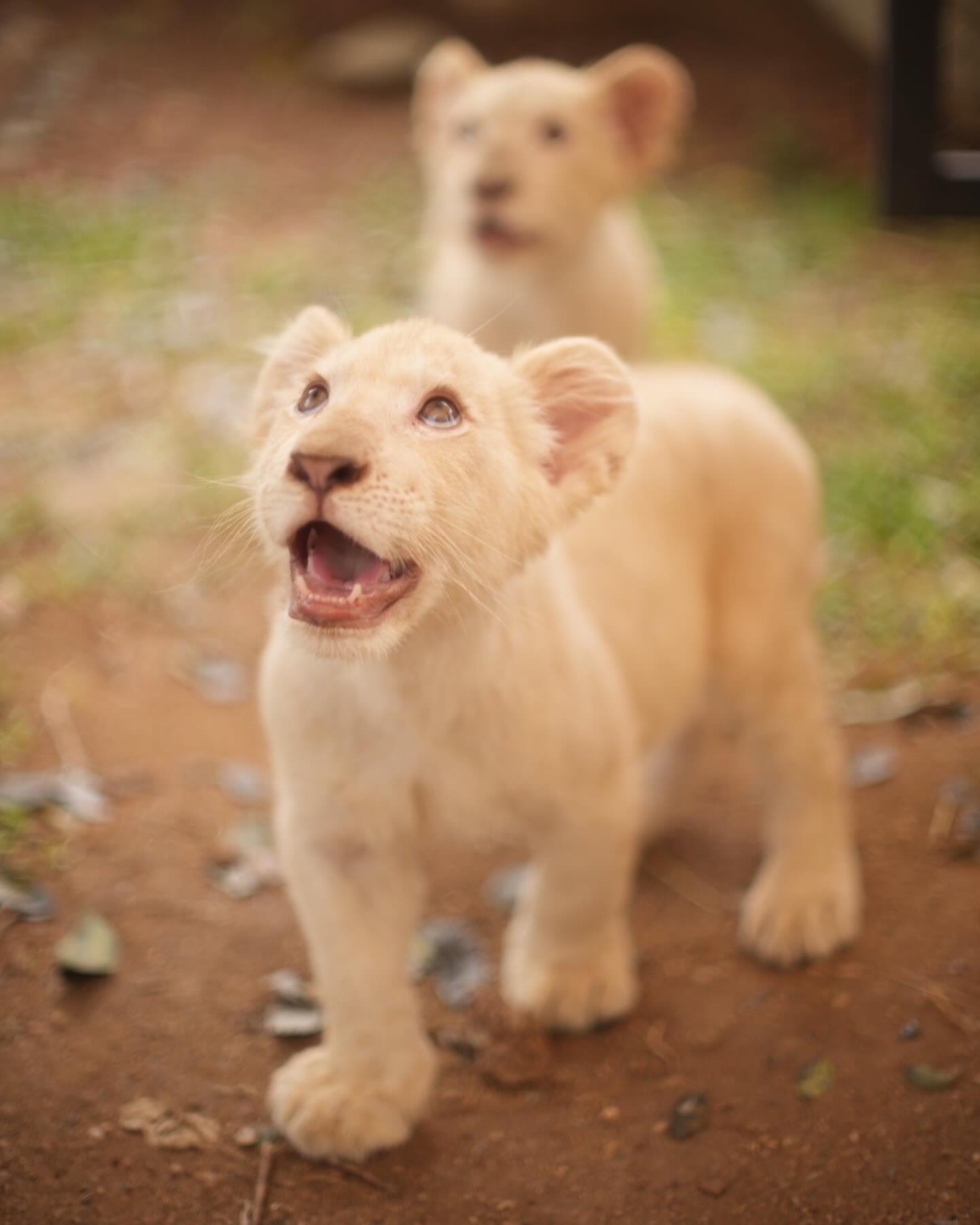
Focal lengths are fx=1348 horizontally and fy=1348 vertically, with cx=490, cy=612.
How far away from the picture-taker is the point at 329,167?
11578 mm

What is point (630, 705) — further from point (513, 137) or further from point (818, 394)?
point (818, 394)

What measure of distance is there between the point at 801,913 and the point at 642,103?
4.16m

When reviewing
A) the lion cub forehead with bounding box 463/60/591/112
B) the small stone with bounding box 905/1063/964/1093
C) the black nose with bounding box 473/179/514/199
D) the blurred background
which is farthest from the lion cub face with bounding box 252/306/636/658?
the lion cub forehead with bounding box 463/60/591/112

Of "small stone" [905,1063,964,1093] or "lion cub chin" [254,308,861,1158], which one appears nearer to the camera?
"lion cub chin" [254,308,861,1158]

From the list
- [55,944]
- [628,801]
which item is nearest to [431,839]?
[628,801]

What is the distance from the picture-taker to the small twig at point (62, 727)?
5332mm

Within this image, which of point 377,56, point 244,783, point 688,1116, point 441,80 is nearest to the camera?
point 688,1116

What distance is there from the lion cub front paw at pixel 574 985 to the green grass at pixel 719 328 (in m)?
2.45

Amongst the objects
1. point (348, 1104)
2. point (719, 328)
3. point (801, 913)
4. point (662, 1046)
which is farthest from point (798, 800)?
point (719, 328)

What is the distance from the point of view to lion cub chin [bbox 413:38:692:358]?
6.32 m

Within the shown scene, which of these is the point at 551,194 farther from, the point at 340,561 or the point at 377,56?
the point at 377,56

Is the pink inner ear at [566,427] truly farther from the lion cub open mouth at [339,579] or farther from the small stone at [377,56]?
the small stone at [377,56]

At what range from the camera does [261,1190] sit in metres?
3.61

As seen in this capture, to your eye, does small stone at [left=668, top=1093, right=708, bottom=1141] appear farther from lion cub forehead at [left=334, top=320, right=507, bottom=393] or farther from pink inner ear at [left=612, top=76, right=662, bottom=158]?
pink inner ear at [left=612, top=76, right=662, bottom=158]
